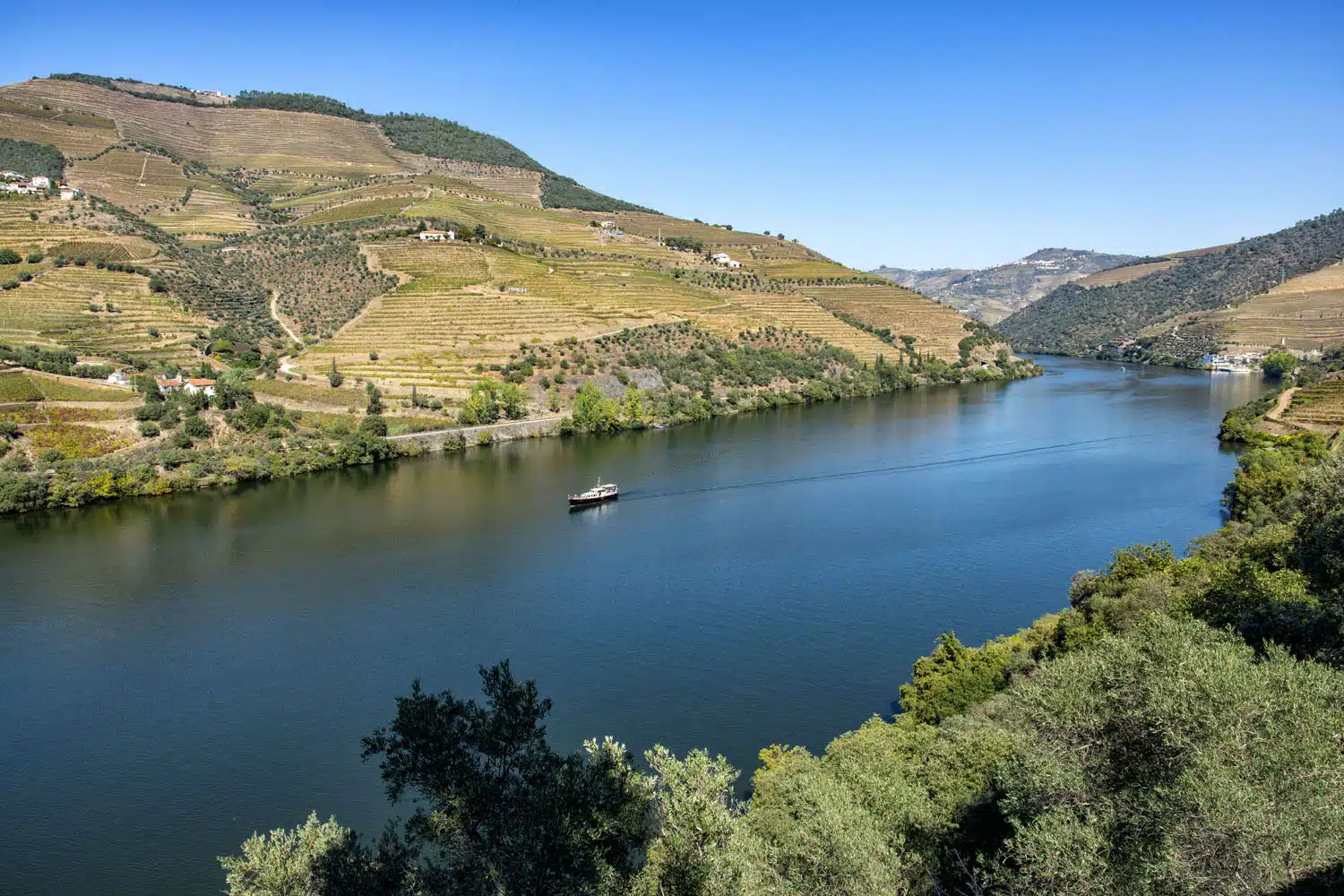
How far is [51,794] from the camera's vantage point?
771 inches

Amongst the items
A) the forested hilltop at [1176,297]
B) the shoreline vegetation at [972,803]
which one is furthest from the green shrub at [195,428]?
the forested hilltop at [1176,297]

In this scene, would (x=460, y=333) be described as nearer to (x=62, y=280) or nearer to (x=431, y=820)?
(x=62, y=280)

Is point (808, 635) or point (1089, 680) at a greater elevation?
point (1089, 680)

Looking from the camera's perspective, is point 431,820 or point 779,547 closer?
point 431,820

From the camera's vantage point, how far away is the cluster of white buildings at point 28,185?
7522 centimetres

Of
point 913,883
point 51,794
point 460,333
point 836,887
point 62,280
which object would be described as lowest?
point 51,794

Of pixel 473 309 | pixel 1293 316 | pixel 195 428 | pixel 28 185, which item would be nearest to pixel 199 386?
pixel 195 428

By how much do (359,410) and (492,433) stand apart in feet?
31.0

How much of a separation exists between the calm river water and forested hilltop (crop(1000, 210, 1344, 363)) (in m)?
91.8

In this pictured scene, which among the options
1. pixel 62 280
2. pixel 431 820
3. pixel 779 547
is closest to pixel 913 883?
pixel 431 820

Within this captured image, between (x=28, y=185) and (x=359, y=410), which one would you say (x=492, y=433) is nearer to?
(x=359, y=410)

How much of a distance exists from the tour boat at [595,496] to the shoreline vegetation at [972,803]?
28.0m

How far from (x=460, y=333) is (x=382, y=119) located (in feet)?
348

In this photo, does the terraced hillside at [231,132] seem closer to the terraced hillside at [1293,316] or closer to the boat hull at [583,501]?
the boat hull at [583,501]
